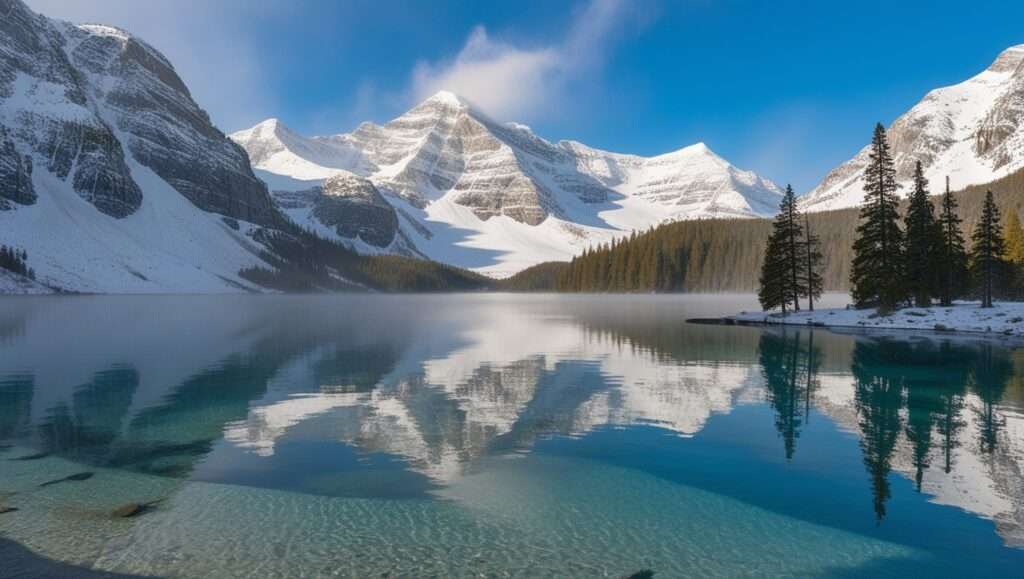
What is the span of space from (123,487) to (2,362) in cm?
2836

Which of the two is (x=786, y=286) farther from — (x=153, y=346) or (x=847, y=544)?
(x=847, y=544)

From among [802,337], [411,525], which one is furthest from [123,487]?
[802,337]

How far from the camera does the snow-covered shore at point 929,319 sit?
58.1 meters

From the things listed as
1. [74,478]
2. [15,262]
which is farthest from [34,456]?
[15,262]

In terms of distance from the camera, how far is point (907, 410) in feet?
82.9

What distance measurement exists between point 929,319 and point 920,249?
335 inches

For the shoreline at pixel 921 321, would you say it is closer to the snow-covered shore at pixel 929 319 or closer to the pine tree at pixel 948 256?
the snow-covered shore at pixel 929 319

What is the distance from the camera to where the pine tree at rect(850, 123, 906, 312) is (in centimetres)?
6731

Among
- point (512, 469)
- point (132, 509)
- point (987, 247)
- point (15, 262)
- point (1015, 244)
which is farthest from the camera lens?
point (15, 262)

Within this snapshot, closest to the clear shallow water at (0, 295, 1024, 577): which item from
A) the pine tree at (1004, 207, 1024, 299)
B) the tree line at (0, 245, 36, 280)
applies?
the pine tree at (1004, 207, 1024, 299)

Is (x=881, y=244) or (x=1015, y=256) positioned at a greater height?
(x=1015, y=256)

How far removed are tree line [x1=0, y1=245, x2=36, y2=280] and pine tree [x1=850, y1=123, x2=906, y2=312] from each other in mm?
192417

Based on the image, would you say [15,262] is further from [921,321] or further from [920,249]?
[921,321]

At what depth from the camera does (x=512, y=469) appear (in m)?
17.3
